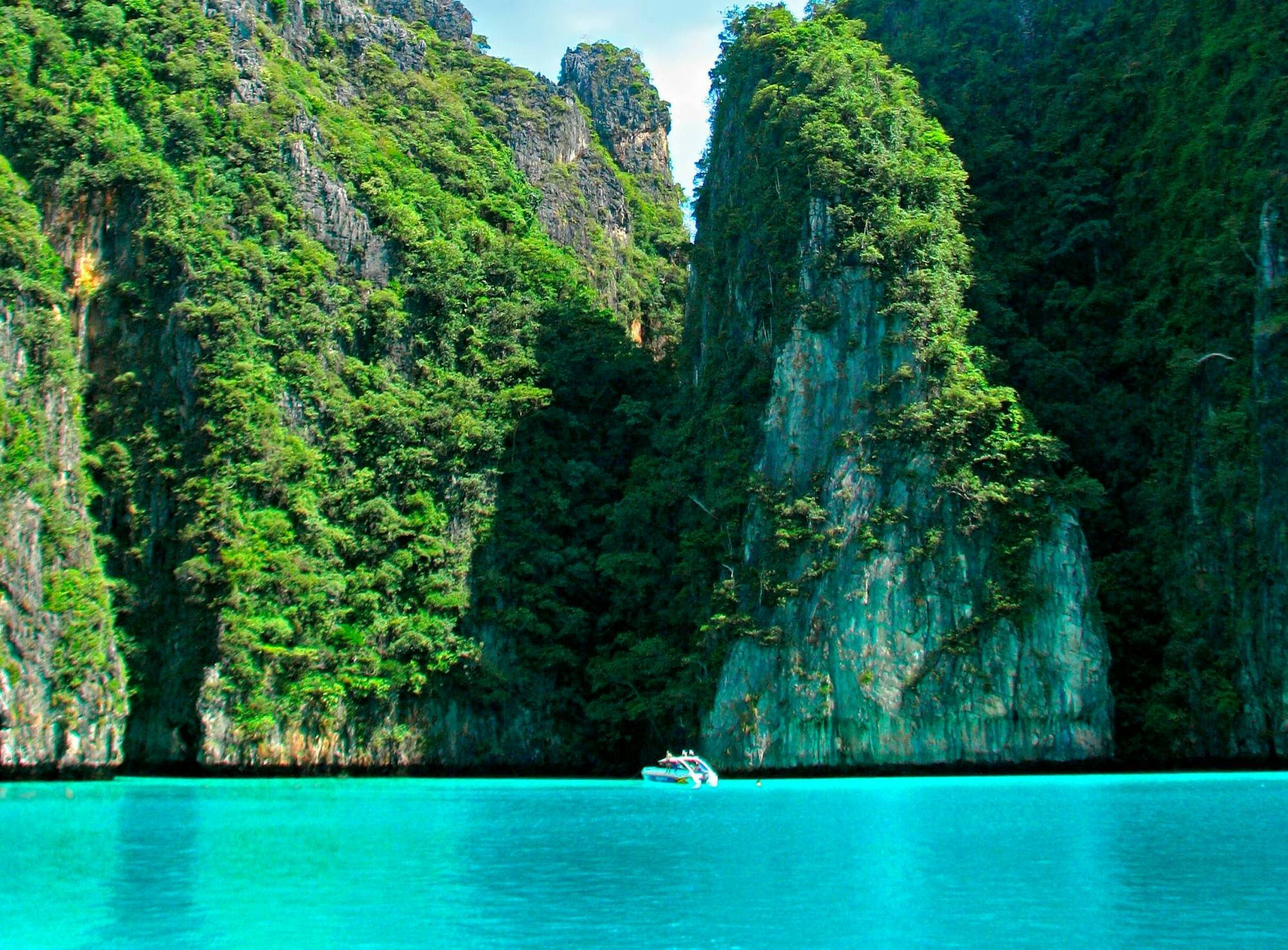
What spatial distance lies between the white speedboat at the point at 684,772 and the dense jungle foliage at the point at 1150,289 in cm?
1241

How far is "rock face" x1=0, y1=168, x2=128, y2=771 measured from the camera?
36.1 metres

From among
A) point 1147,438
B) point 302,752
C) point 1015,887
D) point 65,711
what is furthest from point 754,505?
point 1015,887

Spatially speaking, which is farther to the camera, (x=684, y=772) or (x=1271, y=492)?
(x=1271, y=492)

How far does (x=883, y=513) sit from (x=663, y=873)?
76.9ft

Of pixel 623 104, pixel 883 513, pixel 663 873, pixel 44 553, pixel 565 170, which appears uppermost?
pixel 623 104

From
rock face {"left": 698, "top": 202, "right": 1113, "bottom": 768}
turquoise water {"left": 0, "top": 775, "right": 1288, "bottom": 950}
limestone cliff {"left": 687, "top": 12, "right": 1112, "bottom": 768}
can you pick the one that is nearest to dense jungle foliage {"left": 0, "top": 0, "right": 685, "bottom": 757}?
limestone cliff {"left": 687, "top": 12, "right": 1112, "bottom": 768}

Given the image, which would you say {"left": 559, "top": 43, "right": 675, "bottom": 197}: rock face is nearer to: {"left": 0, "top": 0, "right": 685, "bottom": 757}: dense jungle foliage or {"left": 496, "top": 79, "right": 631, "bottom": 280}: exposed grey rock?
{"left": 496, "top": 79, "right": 631, "bottom": 280}: exposed grey rock

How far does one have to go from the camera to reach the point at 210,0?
5122 cm

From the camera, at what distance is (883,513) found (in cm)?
3878

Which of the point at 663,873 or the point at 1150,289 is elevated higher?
the point at 1150,289

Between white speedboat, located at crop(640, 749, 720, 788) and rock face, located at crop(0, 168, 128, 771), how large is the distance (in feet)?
53.6

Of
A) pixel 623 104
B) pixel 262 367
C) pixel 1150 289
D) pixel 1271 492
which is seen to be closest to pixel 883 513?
pixel 1271 492

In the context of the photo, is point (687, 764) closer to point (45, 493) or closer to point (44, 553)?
point (44, 553)

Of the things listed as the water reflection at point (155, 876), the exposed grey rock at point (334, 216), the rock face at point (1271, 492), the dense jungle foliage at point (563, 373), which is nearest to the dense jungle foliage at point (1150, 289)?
the dense jungle foliage at point (563, 373)
